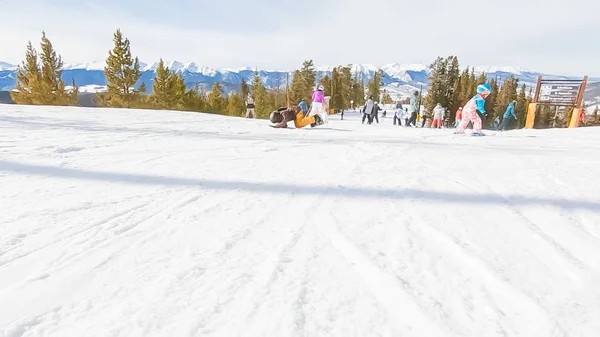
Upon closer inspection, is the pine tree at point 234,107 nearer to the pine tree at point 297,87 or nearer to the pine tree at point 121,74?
the pine tree at point 297,87

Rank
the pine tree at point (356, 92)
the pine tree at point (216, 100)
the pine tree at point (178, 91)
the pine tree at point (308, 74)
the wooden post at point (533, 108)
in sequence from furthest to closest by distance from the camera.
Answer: the pine tree at point (356, 92) < the pine tree at point (308, 74) < the pine tree at point (216, 100) < the pine tree at point (178, 91) < the wooden post at point (533, 108)

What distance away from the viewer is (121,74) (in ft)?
109

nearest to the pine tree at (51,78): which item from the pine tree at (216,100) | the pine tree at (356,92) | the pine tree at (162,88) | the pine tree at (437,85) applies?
the pine tree at (162,88)

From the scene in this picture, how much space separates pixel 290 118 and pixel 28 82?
33934 millimetres

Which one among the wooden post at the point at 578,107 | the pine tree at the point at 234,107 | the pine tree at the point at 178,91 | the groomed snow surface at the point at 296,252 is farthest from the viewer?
the pine tree at the point at 234,107

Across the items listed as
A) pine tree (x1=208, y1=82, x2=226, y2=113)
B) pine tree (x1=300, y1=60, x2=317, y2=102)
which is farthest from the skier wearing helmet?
pine tree (x1=300, y1=60, x2=317, y2=102)

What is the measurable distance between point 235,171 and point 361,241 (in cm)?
224

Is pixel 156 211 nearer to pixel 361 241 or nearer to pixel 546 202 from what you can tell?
pixel 361 241

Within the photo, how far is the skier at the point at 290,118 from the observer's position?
987 centimetres

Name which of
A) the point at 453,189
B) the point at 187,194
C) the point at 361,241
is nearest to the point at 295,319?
the point at 361,241

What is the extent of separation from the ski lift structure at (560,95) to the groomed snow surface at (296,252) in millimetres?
13617

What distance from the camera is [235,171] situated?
154 inches

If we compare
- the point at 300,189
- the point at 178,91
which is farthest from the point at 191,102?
the point at 300,189

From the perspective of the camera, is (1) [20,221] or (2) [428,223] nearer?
(1) [20,221]
